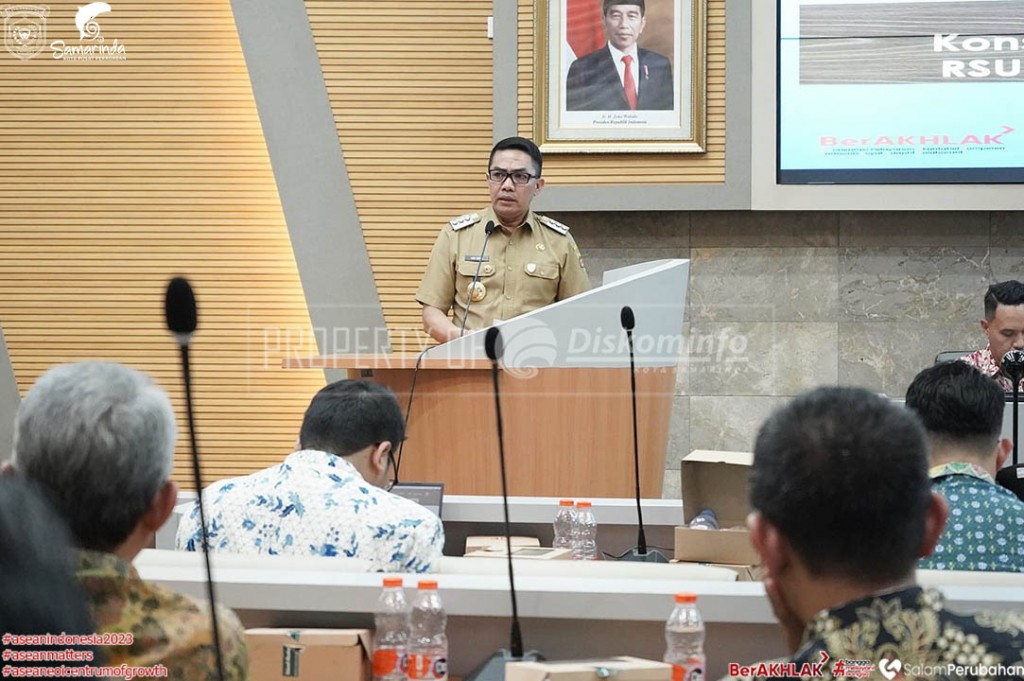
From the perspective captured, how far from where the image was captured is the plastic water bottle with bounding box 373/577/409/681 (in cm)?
184

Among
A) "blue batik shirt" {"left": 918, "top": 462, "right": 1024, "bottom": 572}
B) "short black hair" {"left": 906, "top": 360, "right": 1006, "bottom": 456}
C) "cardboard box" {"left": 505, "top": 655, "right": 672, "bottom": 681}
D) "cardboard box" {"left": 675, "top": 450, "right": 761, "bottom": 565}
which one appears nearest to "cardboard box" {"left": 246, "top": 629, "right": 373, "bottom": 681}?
"cardboard box" {"left": 505, "top": 655, "right": 672, "bottom": 681}

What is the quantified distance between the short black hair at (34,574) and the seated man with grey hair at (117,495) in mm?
294

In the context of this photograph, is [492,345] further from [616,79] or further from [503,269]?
[616,79]

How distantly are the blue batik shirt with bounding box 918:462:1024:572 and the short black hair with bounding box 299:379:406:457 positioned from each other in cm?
122

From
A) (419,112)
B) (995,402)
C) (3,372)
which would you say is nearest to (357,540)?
(995,402)

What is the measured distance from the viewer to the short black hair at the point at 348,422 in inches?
107

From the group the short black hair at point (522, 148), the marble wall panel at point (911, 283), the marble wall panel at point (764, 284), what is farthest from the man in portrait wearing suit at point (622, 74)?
the short black hair at point (522, 148)

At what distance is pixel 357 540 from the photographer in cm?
241

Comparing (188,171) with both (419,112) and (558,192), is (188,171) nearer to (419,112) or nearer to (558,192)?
(419,112)

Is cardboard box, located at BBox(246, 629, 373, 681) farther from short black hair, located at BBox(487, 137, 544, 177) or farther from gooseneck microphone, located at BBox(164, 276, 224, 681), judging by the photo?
short black hair, located at BBox(487, 137, 544, 177)

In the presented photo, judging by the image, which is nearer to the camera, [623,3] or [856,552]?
[856,552]

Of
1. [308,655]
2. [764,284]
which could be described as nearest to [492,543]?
[308,655]

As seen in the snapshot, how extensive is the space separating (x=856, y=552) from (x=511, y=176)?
11.7 ft

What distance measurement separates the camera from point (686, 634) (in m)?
1.83
